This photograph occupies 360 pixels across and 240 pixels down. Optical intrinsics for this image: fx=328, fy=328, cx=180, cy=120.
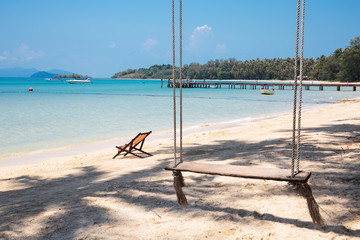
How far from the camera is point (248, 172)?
3.46 meters

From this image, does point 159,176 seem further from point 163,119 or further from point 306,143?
point 163,119

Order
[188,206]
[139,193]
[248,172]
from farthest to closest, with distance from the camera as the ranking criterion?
[139,193], [188,206], [248,172]

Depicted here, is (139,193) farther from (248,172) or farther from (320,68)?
(320,68)

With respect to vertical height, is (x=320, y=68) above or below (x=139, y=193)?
above

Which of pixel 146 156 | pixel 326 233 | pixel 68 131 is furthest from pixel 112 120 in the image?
pixel 326 233

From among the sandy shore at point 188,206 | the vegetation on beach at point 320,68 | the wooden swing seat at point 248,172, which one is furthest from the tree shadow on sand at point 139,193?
the vegetation on beach at point 320,68

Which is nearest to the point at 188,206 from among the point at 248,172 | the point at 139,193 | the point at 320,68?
the point at 139,193

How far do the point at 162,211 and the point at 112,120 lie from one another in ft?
64.5

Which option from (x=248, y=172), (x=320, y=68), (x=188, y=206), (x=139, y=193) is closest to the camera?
(x=248, y=172)

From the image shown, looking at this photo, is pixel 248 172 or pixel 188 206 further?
pixel 188 206

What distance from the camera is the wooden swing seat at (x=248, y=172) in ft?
10.5

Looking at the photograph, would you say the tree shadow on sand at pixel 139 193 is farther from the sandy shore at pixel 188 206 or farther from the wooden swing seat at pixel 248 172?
the wooden swing seat at pixel 248 172

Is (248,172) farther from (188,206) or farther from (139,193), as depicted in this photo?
(139,193)

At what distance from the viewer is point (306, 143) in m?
8.25
